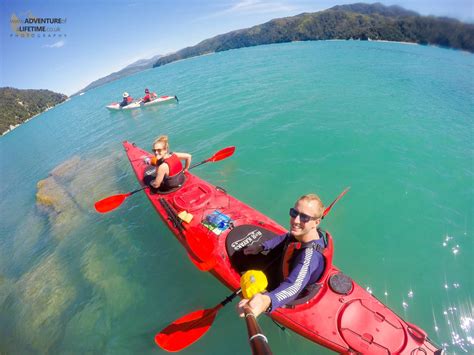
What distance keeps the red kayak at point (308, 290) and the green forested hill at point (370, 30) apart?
6.40 metres

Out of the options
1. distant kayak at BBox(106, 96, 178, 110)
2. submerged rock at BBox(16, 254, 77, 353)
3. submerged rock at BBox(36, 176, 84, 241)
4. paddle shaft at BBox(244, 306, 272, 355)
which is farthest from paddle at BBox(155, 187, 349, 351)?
distant kayak at BBox(106, 96, 178, 110)

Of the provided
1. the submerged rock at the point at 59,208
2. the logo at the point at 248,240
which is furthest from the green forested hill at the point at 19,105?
the logo at the point at 248,240

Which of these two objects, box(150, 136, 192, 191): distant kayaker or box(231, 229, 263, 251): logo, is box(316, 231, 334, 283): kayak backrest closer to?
box(231, 229, 263, 251): logo

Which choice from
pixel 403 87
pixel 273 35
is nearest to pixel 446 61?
pixel 403 87

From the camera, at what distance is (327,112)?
14.5 meters

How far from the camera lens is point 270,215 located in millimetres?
7895

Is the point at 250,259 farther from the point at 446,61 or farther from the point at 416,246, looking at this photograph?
the point at 446,61

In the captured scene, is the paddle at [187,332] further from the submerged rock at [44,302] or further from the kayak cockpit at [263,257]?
the submerged rock at [44,302]

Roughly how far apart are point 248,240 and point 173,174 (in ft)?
9.70

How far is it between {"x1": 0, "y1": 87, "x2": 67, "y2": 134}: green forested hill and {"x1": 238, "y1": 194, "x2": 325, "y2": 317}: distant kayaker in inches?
2866

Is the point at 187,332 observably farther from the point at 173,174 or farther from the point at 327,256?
the point at 173,174

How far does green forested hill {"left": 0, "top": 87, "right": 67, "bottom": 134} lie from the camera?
62.8 m

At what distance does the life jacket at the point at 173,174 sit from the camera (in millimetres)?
6903

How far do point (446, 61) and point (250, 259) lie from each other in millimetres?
31944
